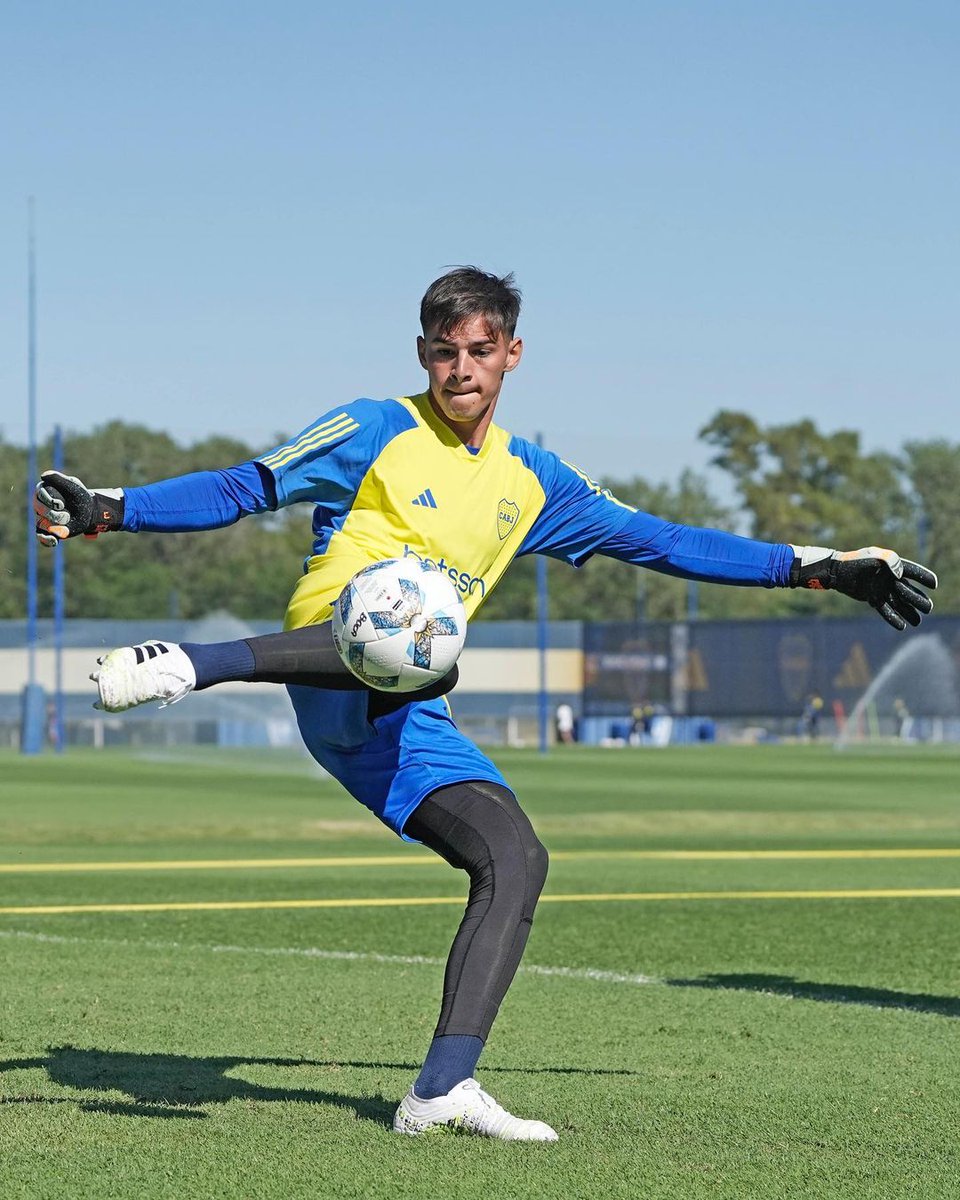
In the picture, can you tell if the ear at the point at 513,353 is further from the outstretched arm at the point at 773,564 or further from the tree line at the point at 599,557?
the tree line at the point at 599,557

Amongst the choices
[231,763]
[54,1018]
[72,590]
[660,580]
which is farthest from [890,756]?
[660,580]

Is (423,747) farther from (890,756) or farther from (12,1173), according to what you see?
(890,756)

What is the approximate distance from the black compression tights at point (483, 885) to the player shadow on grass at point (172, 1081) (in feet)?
1.56

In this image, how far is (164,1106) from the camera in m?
5.60

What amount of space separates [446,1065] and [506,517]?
1.54 meters

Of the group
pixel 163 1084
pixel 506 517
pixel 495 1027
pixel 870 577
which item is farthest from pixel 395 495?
pixel 495 1027

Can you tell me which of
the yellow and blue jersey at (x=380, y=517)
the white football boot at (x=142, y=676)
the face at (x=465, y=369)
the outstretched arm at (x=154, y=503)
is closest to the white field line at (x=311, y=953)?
the yellow and blue jersey at (x=380, y=517)

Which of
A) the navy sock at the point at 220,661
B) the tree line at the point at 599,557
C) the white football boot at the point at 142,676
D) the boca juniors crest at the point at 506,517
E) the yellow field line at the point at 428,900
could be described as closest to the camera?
the white football boot at the point at 142,676

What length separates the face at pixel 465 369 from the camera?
5.45 meters

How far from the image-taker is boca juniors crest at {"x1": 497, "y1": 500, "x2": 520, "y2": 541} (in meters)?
5.57

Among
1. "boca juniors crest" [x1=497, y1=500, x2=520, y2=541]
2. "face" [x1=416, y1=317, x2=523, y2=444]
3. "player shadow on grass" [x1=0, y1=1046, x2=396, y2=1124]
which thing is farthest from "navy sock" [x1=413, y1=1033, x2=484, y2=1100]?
"face" [x1=416, y1=317, x2=523, y2=444]

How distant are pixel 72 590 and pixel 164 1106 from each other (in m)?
51.6

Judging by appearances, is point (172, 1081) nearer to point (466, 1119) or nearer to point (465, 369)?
point (466, 1119)

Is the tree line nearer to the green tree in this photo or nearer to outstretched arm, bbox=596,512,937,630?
the green tree
